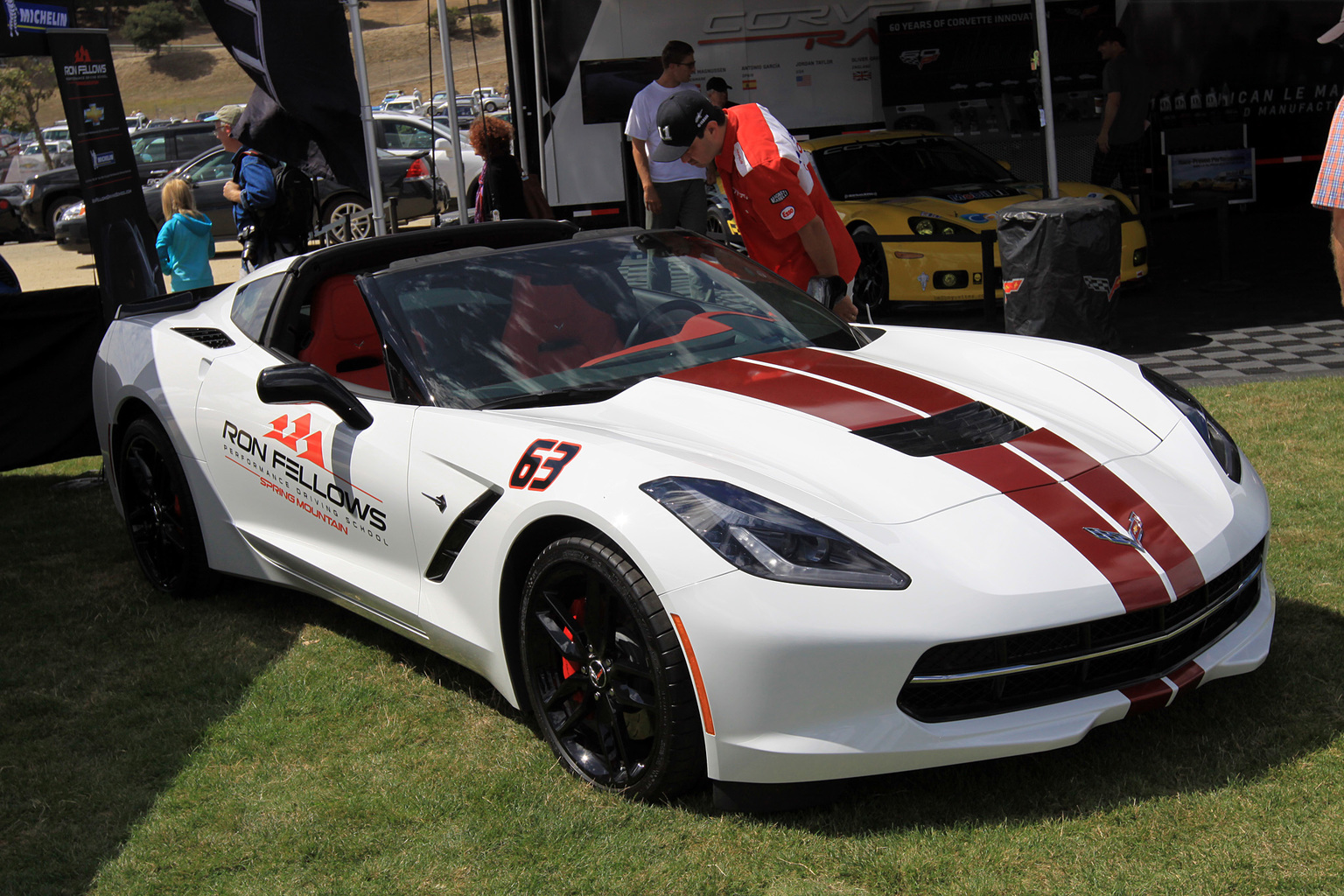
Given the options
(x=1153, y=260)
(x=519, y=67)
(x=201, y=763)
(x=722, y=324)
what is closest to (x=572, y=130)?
(x=519, y=67)

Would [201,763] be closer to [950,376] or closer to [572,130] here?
[950,376]

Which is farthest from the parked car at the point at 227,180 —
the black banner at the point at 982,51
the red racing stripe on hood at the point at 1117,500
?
the red racing stripe on hood at the point at 1117,500

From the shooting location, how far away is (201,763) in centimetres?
333

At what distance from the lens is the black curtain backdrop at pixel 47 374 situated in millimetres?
6453

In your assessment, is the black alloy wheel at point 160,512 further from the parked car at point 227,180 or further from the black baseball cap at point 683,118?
the parked car at point 227,180

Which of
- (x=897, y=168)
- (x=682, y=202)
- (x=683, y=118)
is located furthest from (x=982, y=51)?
(x=683, y=118)

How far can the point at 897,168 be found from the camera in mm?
9953

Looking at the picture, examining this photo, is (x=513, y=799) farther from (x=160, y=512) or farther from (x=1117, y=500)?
(x=160, y=512)

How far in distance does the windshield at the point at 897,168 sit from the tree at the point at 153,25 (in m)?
78.0

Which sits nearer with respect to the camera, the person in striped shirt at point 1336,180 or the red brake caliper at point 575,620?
the red brake caliper at point 575,620

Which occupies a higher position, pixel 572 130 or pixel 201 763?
pixel 572 130

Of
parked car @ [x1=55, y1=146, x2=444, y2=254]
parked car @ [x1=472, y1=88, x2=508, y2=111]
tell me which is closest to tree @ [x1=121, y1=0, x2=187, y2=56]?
parked car @ [x1=472, y1=88, x2=508, y2=111]

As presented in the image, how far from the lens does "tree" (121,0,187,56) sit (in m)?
76.9

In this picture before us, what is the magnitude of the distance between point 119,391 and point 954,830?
3.57 meters
